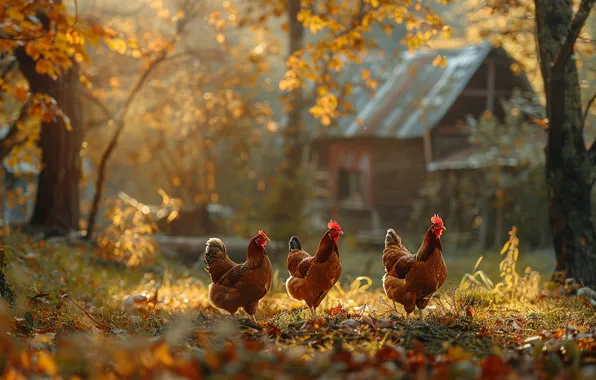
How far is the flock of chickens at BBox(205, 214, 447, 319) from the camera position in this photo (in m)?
6.87

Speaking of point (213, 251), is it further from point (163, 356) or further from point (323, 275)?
point (163, 356)

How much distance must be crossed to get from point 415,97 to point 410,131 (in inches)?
81.0

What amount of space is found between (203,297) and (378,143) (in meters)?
16.7

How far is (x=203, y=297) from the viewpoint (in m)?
10.1

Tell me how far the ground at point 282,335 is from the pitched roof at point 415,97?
583 inches

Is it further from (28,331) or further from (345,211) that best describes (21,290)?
(345,211)

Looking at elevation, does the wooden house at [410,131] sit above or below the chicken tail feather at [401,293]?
above

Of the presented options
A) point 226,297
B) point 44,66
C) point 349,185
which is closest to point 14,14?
point 44,66

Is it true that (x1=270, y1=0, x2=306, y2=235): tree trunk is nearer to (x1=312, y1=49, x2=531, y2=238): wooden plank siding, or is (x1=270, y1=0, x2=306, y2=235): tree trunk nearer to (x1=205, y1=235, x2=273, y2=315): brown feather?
(x1=312, y1=49, x2=531, y2=238): wooden plank siding

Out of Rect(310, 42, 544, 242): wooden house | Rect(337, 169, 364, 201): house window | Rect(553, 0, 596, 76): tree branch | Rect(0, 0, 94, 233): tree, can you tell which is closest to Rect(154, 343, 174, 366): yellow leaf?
Rect(553, 0, 596, 76): tree branch

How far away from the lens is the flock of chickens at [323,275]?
22.5 ft

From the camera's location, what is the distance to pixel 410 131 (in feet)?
79.0

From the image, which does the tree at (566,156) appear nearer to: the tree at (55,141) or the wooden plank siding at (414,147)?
the tree at (55,141)

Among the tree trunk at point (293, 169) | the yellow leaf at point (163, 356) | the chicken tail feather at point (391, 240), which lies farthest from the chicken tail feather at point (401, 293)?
the tree trunk at point (293, 169)
